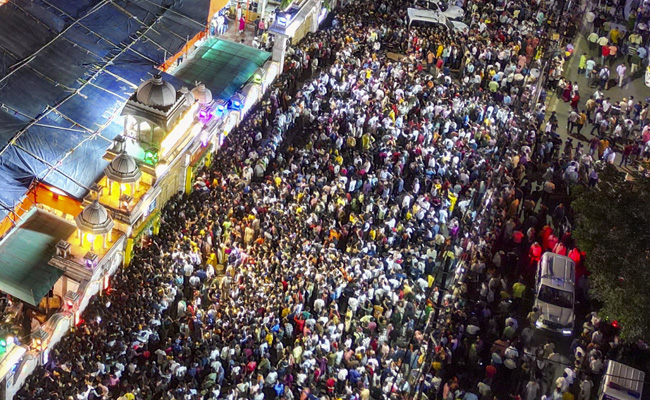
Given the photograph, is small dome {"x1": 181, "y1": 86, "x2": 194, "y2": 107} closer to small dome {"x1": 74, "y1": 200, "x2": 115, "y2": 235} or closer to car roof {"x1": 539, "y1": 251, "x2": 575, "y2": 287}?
small dome {"x1": 74, "y1": 200, "x2": 115, "y2": 235}

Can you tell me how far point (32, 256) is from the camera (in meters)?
40.1

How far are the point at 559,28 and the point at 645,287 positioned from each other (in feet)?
92.5

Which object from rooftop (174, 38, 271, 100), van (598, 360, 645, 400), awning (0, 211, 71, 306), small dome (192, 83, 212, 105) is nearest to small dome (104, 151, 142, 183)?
awning (0, 211, 71, 306)

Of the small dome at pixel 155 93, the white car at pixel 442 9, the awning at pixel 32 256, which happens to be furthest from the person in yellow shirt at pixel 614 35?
the awning at pixel 32 256

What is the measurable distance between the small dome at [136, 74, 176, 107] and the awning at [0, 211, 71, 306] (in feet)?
19.8

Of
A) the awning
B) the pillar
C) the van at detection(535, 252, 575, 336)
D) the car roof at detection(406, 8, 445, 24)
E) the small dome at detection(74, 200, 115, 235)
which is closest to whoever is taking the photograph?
the awning

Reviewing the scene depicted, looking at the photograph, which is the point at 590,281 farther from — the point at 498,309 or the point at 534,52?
the point at 534,52

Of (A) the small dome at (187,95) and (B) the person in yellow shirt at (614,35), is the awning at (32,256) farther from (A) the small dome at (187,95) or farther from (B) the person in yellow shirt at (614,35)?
(B) the person in yellow shirt at (614,35)

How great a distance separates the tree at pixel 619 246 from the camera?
129 ft

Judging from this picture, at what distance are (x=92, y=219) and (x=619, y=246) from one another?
20191 millimetres

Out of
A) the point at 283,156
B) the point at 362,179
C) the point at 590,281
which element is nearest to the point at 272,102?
the point at 283,156

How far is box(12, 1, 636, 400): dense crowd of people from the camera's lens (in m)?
38.0

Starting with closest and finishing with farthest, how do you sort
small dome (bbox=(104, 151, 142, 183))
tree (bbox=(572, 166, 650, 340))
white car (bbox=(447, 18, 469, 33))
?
tree (bbox=(572, 166, 650, 340))
small dome (bbox=(104, 151, 142, 183))
white car (bbox=(447, 18, 469, 33))

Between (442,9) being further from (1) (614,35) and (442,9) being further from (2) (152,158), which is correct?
(2) (152,158)
